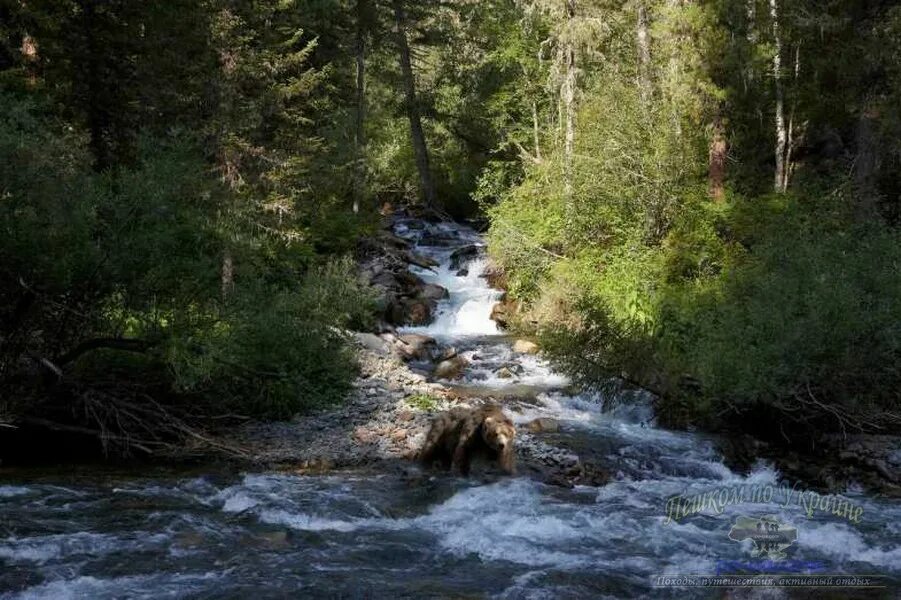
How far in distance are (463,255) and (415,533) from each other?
58.2 feet

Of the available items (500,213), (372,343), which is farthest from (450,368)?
(500,213)

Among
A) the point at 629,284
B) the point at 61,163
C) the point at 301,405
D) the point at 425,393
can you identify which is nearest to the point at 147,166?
the point at 61,163

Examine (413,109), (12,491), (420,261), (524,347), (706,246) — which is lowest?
(12,491)

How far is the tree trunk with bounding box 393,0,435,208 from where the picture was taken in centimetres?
3109

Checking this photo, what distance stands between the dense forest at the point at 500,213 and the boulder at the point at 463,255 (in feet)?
7.99

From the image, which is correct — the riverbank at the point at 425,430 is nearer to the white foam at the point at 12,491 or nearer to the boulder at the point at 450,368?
the boulder at the point at 450,368

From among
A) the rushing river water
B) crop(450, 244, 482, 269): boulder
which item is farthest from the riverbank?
crop(450, 244, 482, 269): boulder

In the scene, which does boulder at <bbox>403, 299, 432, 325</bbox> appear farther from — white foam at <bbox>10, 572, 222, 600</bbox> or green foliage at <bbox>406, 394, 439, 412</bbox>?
white foam at <bbox>10, 572, 222, 600</bbox>

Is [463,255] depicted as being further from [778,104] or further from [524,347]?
[778,104]

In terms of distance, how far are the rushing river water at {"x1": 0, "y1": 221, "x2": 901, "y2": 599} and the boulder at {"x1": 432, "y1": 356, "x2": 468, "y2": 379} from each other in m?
5.36

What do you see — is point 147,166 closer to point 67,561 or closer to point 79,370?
point 79,370

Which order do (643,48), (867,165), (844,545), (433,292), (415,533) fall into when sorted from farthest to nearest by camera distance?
(433,292)
(643,48)
(867,165)
(415,533)
(844,545)

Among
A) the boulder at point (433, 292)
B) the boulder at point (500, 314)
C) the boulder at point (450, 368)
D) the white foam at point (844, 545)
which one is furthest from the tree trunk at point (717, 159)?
the white foam at point (844, 545)

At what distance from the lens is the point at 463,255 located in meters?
26.2
